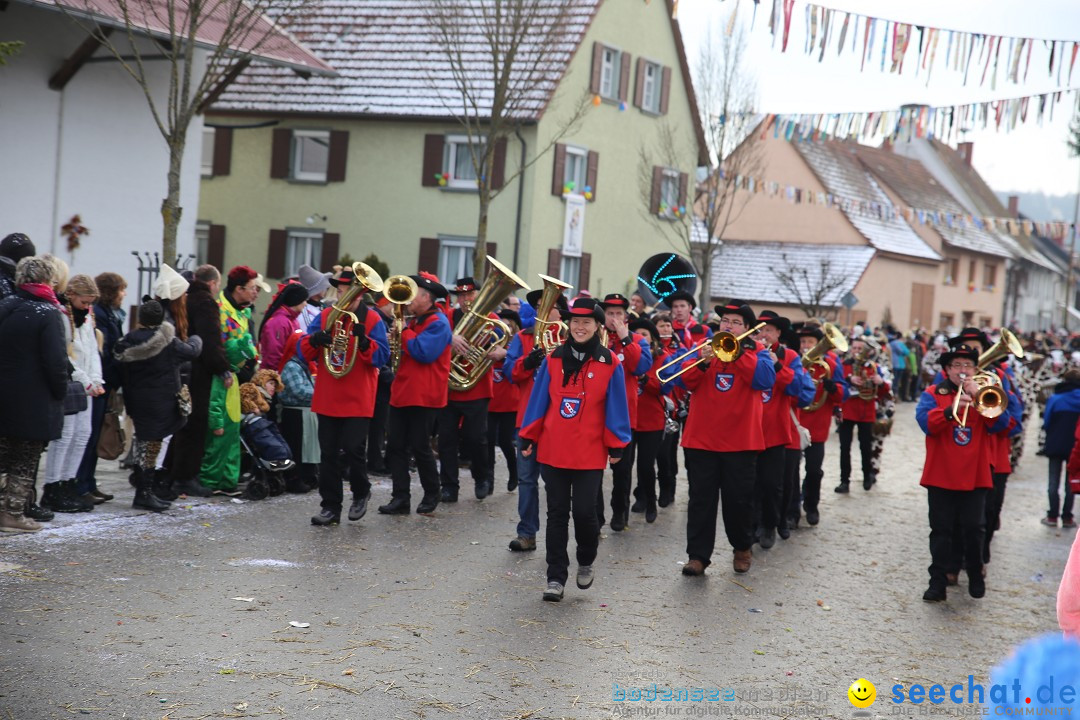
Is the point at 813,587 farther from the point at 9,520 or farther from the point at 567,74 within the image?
the point at 567,74

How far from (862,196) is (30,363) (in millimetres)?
43002

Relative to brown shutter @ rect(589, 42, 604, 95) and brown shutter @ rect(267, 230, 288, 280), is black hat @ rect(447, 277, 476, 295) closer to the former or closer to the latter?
brown shutter @ rect(589, 42, 604, 95)

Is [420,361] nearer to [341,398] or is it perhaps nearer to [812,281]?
[341,398]

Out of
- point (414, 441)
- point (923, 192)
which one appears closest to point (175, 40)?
point (414, 441)

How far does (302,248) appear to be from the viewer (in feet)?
100

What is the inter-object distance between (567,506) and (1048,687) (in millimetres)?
6394

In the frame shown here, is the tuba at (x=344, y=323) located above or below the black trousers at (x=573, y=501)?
above

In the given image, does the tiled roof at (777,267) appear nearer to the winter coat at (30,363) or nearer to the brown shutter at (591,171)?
the brown shutter at (591,171)

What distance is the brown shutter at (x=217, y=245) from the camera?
31.0m

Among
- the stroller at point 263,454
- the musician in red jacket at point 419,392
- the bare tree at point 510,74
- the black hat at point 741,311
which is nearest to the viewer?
the black hat at point 741,311

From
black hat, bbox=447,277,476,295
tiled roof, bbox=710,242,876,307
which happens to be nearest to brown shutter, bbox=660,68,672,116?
tiled roof, bbox=710,242,876,307

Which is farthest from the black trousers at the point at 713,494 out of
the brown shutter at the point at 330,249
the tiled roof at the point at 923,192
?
the tiled roof at the point at 923,192

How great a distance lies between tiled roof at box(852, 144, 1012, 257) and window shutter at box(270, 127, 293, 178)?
28.7 meters

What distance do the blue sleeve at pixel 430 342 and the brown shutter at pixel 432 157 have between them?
19258 mm
